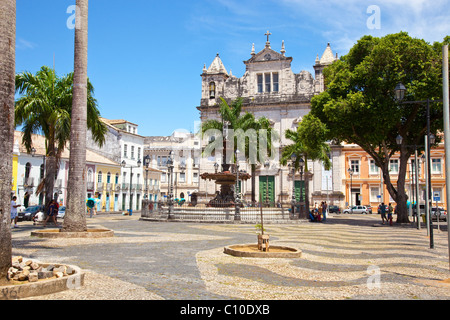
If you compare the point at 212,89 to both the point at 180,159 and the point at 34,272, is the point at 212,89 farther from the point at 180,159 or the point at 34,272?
the point at 34,272

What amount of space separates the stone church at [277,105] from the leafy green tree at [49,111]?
28055 mm

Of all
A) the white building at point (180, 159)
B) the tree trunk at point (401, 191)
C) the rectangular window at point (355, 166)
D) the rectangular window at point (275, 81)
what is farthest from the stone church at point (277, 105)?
the tree trunk at point (401, 191)

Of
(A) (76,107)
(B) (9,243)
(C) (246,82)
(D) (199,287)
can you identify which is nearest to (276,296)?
(D) (199,287)

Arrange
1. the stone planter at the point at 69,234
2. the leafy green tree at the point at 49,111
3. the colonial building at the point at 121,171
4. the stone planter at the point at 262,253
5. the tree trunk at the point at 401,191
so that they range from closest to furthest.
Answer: the stone planter at the point at 262,253 < the stone planter at the point at 69,234 < the leafy green tree at the point at 49,111 < the tree trunk at the point at 401,191 < the colonial building at the point at 121,171

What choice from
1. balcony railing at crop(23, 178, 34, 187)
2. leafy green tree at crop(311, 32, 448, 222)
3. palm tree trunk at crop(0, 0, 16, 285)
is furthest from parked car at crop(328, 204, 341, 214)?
palm tree trunk at crop(0, 0, 16, 285)

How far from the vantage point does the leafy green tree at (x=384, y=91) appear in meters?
22.6

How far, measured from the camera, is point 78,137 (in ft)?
43.8

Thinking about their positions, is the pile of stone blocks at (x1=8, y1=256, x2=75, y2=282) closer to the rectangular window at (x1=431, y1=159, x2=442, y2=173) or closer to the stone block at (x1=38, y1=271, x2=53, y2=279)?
the stone block at (x1=38, y1=271, x2=53, y2=279)

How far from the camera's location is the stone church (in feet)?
151

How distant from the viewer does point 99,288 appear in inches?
235

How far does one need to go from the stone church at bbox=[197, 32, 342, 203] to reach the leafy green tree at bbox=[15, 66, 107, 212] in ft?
92.0

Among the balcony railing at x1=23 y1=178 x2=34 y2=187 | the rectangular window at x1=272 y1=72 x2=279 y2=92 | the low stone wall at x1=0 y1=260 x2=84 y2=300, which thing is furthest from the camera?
the rectangular window at x1=272 y1=72 x2=279 y2=92

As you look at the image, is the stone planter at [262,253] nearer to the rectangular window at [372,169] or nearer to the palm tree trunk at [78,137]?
the palm tree trunk at [78,137]

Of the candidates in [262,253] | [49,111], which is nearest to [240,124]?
[49,111]
